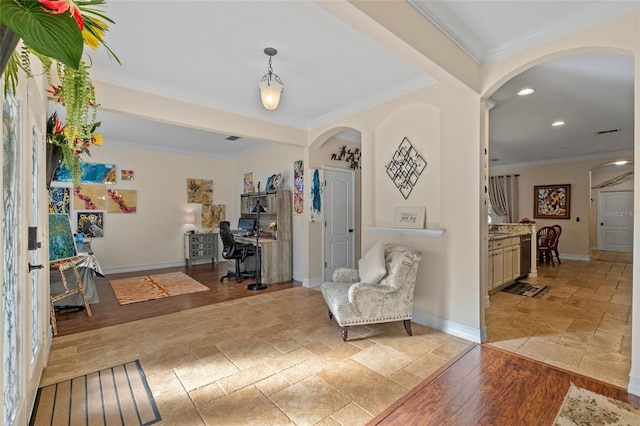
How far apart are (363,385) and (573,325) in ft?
8.89

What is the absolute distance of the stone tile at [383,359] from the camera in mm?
2390

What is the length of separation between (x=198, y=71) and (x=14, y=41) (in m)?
2.73

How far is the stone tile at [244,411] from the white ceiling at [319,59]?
253 centimetres

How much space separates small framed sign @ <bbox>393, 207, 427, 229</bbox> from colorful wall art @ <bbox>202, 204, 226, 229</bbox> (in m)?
5.23

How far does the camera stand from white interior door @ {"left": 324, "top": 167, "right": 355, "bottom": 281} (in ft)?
17.0

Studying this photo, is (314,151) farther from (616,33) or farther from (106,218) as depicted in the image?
(106,218)

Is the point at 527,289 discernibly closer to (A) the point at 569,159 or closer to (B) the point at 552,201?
(B) the point at 552,201

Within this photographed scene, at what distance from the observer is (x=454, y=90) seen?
114 inches

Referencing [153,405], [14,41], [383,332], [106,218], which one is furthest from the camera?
[106,218]

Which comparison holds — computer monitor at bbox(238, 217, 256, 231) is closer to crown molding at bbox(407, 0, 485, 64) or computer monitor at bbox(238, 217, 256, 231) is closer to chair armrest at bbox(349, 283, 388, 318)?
chair armrest at bbox(349, 283, 388, 318)

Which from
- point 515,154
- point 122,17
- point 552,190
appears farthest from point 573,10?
point 552,190

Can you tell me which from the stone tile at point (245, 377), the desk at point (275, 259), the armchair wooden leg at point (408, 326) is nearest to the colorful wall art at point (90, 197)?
the desk at point (275, 259)

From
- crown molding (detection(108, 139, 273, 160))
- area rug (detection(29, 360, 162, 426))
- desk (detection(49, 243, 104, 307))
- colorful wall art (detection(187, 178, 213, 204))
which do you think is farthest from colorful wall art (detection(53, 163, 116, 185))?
area rug (detection(29, 360, 162, 426))

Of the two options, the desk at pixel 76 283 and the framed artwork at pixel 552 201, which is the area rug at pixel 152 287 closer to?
the desk at pixel 76 283
